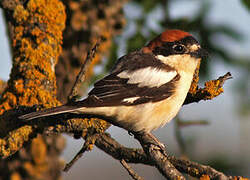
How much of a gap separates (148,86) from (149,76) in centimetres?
11

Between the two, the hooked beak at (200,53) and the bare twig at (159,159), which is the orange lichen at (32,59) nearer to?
the bare twig at (159,159)

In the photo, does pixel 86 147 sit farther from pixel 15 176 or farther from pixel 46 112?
pixel 15 176

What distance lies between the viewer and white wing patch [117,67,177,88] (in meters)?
4.72

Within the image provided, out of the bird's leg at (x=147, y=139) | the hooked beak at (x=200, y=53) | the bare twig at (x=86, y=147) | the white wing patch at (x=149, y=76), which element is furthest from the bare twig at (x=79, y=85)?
the hooked beak at (x=200, y=53)

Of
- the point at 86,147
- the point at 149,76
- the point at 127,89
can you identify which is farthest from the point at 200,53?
the point at 86,147

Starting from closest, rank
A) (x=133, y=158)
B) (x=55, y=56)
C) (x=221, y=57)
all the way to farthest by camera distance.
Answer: (x=133, y=158), (x=55, y=56), (x=221, y=57)

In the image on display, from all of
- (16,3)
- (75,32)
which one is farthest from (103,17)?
(16,3)

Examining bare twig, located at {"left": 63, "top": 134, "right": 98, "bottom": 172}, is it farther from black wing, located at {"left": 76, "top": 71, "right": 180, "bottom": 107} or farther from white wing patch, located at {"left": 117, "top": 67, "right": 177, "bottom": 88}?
white wing patch, located at {"left": 117, "top": 67, "right": 177, "bottom": 88}

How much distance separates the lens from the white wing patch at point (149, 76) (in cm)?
472

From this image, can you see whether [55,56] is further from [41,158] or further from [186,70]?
[186,70]

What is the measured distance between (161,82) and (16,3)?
6.36ft

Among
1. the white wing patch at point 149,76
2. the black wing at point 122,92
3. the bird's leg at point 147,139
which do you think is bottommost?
the bird's leg at point 147,139

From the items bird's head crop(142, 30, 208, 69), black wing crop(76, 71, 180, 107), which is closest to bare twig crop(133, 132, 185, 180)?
black wing crop(76, 71, 180, 107)

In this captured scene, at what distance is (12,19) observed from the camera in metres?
4.97
